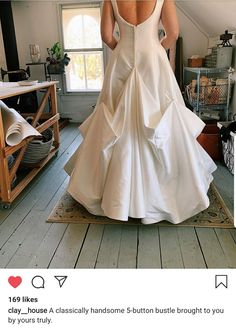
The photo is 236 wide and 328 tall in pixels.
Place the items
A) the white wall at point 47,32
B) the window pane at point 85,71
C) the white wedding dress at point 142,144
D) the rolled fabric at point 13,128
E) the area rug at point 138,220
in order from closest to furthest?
the white wedding dress at point 142,144, the area rug at point 138,220, the rolled fabric at point 13,128, the white wall at point 47,32, the window pane at point 85,71

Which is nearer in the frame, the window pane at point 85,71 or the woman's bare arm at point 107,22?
the woman's bare arm at point 107,22

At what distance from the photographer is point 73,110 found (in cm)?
467

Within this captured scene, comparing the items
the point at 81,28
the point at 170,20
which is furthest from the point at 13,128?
the point at 81,28

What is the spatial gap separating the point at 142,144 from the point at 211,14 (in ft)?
6.92

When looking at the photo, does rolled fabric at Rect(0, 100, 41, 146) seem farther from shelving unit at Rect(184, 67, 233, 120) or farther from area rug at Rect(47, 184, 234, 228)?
shelving unit at Rect(184, 67, 233, 120)

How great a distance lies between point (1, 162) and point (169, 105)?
1.13 m

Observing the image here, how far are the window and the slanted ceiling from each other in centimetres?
123

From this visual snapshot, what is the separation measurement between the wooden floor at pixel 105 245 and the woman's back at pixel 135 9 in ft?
4.12

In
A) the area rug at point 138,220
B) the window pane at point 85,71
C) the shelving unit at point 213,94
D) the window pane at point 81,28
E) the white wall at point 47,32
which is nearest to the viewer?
the area rug at point 138,220
